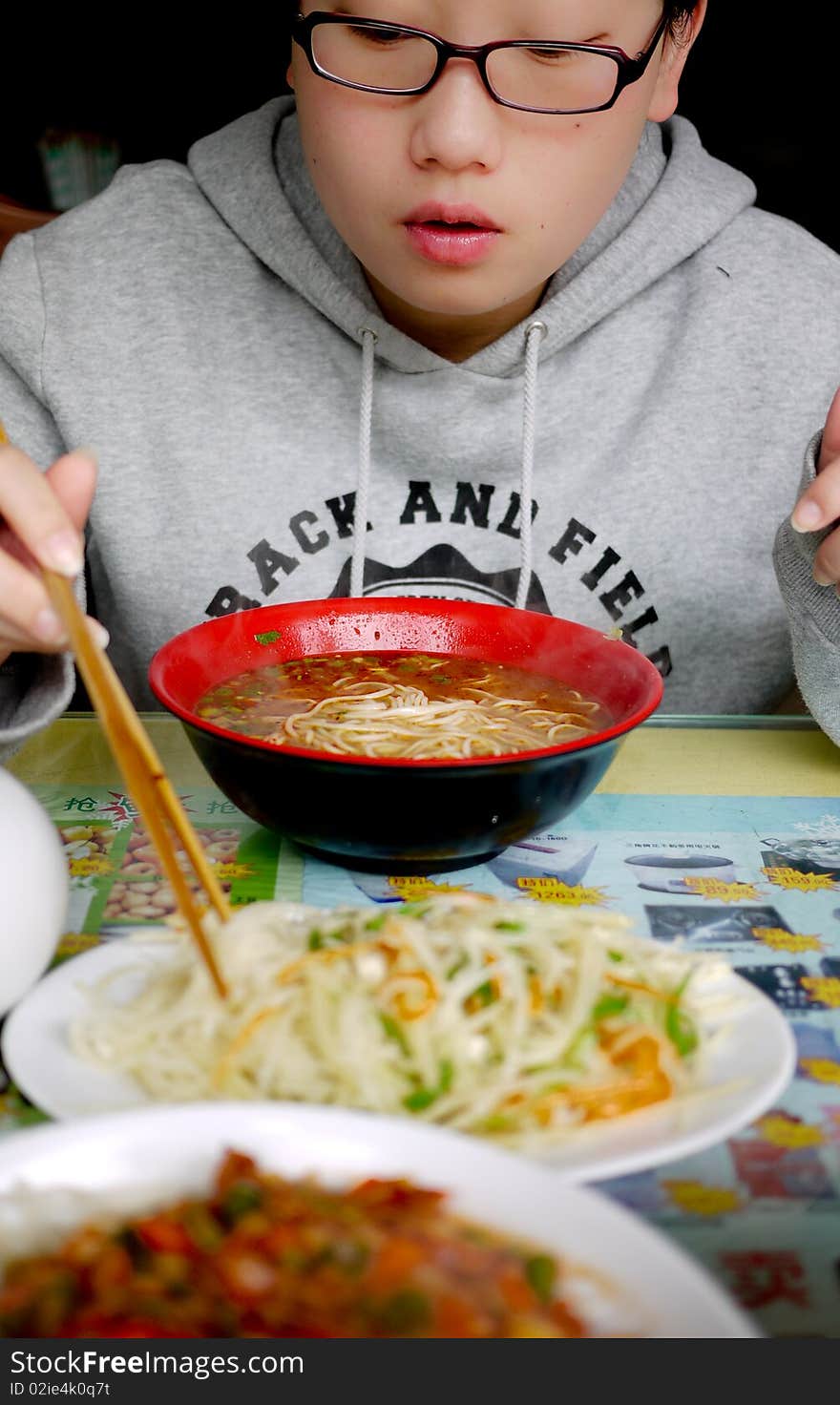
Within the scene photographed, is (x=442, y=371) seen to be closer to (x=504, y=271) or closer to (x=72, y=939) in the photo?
(x=504, y=271)

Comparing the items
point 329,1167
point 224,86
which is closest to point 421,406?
point 329,1167

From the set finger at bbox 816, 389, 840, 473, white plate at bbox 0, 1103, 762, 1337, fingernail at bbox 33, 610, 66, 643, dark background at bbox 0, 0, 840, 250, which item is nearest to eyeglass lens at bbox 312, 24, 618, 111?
finger at bbox 816, 389, 840, 473

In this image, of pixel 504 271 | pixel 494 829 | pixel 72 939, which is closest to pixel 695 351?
pixel 504 271

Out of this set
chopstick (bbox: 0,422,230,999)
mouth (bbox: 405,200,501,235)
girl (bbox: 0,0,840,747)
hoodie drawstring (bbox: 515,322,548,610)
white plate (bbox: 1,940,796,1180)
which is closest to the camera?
white plate (bbox: 1,940,796,1180)

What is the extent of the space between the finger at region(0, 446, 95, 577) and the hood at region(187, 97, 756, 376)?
40.4 inches

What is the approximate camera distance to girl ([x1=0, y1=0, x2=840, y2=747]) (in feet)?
6.78

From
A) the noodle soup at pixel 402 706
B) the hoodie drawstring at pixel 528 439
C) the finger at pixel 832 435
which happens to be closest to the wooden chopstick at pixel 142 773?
the noodle soup at pixel 402 706

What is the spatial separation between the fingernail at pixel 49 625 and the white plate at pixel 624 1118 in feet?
1.03

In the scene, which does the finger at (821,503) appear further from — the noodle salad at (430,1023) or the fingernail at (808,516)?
the noodle salad at (430,1023)

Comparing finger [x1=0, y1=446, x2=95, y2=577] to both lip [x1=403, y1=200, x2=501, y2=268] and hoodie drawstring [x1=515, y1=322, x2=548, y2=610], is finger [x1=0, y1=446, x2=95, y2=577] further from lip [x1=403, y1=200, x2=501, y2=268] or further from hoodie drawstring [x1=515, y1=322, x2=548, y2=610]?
hoodie drawstring [x1=515, y1=322, x2=548, y2=610]

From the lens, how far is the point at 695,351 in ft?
7.07

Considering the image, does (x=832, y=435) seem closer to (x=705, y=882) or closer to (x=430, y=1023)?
(x=705, y=882)

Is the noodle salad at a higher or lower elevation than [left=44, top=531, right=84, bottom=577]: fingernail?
lower

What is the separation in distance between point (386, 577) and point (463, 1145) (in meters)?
1.39
